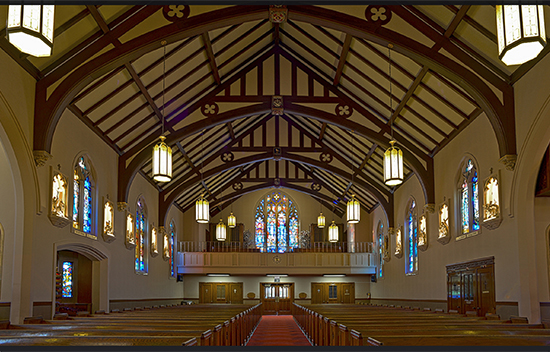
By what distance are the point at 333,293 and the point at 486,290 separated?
55.2 ft

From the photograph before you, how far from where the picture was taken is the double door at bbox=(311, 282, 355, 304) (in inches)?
1138

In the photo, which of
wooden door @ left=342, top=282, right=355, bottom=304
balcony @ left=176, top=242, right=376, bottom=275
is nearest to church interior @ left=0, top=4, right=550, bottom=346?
balcony @ left=176, top=242, right=376, bottom=275

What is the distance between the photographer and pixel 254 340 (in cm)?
1465

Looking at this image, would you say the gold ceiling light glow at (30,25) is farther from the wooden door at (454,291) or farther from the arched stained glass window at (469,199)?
the wooden door at (454,291)

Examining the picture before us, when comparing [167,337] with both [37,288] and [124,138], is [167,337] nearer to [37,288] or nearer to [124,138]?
[37,288]

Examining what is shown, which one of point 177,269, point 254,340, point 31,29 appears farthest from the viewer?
point 177,269

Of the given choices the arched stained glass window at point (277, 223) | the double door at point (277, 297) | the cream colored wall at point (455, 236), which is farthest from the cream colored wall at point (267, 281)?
the cream colored wall at point (455, 236)

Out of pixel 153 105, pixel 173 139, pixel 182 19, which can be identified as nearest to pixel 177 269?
pixel 173 139

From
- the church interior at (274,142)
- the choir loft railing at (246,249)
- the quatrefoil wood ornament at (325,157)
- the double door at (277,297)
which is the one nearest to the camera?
the church interior at (274,142)

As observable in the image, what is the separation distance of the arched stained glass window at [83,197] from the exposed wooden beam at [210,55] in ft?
14.2

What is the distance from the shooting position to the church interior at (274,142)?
10102mm

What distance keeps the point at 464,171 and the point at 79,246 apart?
10196 millimetres

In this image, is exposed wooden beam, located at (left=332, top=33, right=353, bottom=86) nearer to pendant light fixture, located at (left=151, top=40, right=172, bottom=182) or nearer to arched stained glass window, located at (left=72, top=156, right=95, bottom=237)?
pendant light fixture, located at (left=151, top=40, right=172, bottom=182)

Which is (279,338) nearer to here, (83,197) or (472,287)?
(472,287)
